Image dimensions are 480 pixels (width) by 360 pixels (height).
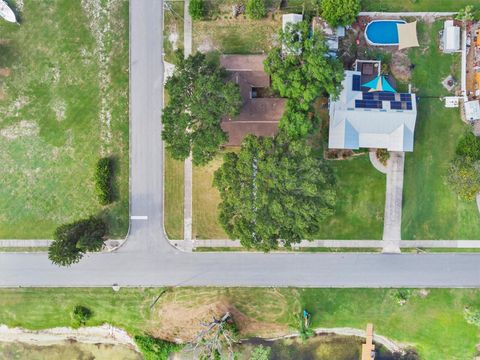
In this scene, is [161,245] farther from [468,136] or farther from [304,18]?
[468,136]

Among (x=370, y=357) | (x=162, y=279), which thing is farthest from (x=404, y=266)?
(x=162, y=279)

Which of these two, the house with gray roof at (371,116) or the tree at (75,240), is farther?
the house with gray roof at (371,116)

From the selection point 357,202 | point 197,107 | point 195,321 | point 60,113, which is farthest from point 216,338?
point 60,113

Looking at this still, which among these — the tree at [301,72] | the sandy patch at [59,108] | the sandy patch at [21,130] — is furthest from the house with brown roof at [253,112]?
the sandy patch at [21,130]

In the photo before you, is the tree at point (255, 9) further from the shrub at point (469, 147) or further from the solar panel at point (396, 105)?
the shrub at point (469, 147)

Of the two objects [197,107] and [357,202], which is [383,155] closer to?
[357,202]

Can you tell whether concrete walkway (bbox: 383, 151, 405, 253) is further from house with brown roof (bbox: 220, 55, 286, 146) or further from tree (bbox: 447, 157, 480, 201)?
house with brown roof (bbox: 220, 55, 286, 146)
